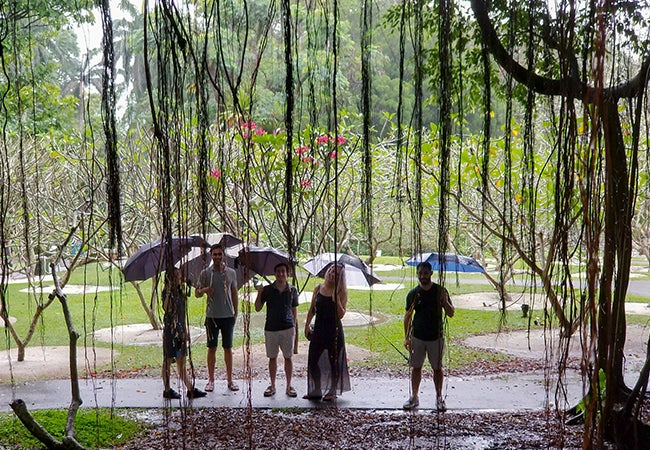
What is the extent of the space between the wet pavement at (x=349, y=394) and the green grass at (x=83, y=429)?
0.33 metres

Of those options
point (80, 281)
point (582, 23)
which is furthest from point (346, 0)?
point (80, 281)

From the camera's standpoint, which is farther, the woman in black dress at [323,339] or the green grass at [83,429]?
the woman in black dress at [323,339]

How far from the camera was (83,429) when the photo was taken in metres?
4.22

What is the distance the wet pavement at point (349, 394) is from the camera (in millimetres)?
5137

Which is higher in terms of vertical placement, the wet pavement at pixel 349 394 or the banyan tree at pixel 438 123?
the banyan tree at pixel 438 123

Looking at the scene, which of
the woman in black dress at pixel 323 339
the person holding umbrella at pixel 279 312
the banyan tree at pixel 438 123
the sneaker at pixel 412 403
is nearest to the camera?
the banyan tree at pixel 438 123

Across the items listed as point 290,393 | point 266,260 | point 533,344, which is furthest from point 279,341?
point 533,344

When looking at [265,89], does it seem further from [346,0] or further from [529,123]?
[529,123]

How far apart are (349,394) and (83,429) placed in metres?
2.20

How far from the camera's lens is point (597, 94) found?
54.7 inches

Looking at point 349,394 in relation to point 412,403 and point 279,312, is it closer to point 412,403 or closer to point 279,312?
point 279,312

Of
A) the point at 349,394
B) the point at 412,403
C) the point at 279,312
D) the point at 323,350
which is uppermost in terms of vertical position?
the point at 412,403

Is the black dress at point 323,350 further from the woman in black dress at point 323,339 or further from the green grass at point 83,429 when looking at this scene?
the green grass at point 83,429

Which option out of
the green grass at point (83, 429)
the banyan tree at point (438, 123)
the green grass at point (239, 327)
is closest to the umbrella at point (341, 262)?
the green grass at point (239, 327)
